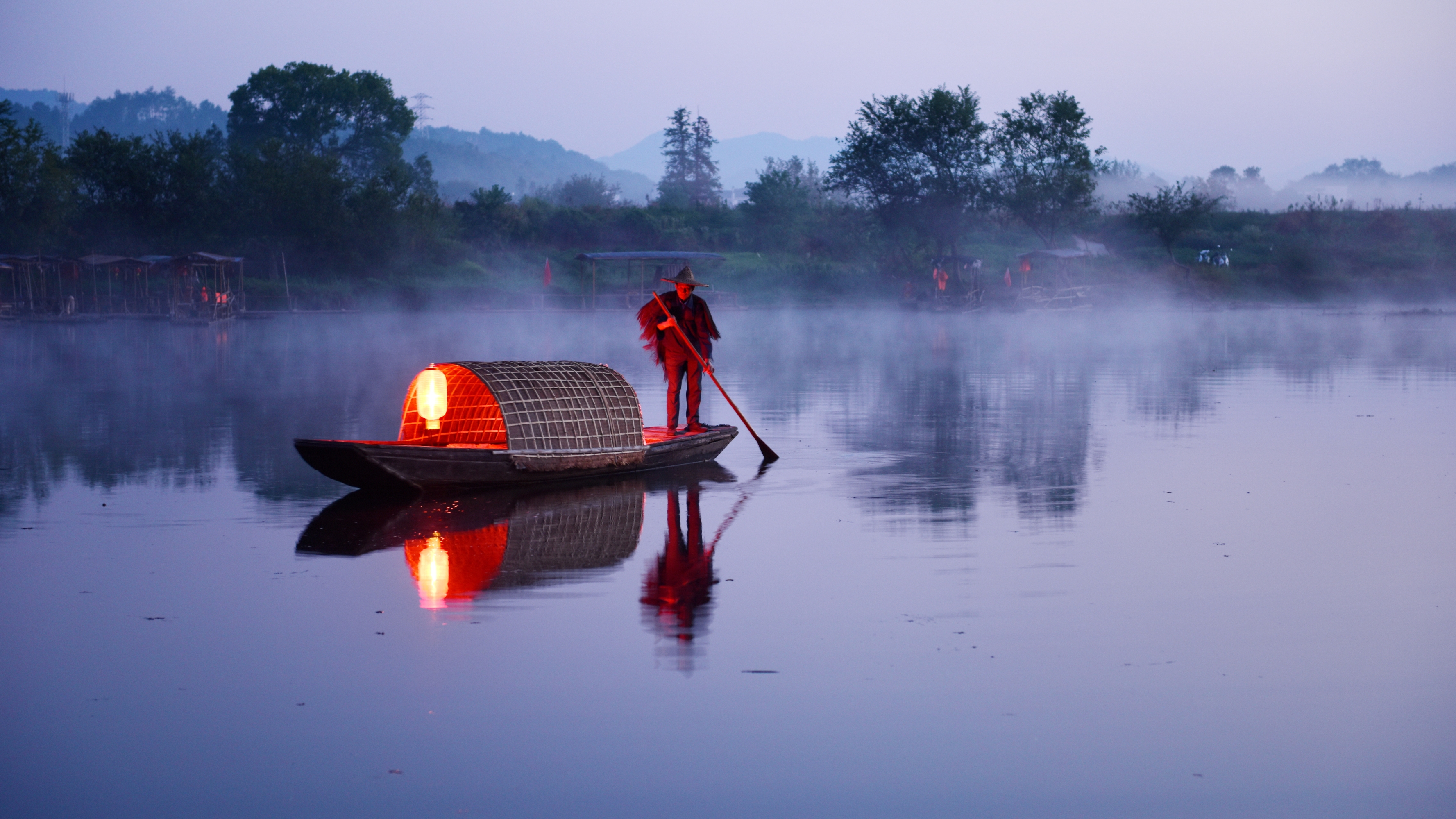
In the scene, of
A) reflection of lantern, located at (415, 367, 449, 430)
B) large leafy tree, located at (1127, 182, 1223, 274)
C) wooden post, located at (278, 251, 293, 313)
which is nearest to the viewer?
reflection of lantern, located at (415, 367, 449, 430)

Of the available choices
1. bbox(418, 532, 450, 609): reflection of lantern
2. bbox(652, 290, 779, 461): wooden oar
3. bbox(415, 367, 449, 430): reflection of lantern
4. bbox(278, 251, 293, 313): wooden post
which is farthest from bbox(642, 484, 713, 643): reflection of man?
bbox(278, 251, 293, 313): wooden post

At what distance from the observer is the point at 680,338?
12.9 metres

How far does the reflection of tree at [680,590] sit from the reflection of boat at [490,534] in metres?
0.31

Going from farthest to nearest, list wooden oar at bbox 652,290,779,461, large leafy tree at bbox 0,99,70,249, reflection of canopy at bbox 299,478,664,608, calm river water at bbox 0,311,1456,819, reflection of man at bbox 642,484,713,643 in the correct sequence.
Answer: large leafy tree at bbox 0,99,70,249 → wooden oar at bbox 652,290,779,461 → reflection of canopy at bbox 299,478,664,608 → reflection of man at bbox 642,484,713,643 → calm river water at bbox 0,311,1456,819

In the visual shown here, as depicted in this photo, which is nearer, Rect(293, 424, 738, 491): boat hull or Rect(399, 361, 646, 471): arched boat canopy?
Rect(293, 424, 738, 491): boat hull

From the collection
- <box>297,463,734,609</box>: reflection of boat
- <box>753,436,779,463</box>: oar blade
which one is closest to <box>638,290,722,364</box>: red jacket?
<box>753,436,779,463</box>: oar blade

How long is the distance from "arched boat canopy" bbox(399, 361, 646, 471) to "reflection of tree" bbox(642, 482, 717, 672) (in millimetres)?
1458

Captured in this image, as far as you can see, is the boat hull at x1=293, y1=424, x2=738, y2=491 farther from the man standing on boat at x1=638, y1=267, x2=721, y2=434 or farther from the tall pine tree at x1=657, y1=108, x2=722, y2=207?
the tall pine tree at x1=657, y1=108, x2=722, y2=207

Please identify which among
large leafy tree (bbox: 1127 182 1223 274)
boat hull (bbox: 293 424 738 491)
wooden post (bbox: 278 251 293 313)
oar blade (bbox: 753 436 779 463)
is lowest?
oar blade (bbox: 753 436 779 463)

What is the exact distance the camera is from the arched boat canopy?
35.1 feet

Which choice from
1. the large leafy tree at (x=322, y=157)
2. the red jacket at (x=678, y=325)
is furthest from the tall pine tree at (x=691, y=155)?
the red jacket at (x=678, y=325)

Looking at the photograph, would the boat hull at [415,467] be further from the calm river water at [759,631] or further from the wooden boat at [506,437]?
the calm river water at [759,631]

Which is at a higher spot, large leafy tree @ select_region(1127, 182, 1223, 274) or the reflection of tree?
large leafy tree @ select_region(1127, 182, 1223, 274)

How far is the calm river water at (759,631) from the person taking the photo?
4.72 metres
